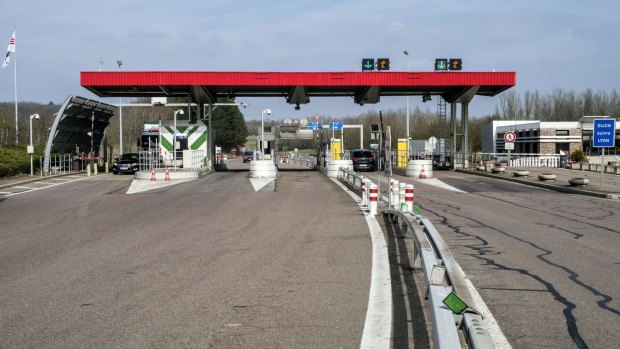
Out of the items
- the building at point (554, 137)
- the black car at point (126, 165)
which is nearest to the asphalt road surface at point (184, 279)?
the black car at point (126, 165)

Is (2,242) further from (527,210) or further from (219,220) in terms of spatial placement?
(527,210)

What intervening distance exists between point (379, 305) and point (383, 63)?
3329 centimetres

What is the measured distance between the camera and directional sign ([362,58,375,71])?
126ft

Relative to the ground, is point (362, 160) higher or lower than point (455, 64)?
lower

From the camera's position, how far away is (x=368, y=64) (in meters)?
38.4

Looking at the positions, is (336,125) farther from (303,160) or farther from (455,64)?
(455,64)

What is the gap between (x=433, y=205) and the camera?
1859cm

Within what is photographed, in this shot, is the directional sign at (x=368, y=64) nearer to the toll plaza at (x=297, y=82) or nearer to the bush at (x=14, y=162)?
the toll plaza at (x=297, y=82)

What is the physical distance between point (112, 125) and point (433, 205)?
210 ft

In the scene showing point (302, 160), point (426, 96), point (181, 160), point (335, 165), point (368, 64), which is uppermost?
point (368, 64)

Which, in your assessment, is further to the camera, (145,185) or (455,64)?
(455,64)

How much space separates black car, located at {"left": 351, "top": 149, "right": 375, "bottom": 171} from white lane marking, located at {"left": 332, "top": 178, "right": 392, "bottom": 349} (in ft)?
110

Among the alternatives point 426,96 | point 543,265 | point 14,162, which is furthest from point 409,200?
point 426,96

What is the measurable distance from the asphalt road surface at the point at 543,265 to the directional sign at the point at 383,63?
68.5 ft
